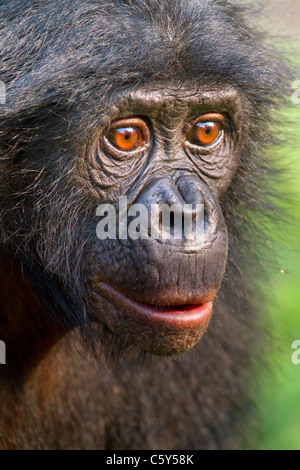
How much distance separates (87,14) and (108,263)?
1229 mm

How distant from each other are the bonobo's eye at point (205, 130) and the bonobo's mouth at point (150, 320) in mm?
879

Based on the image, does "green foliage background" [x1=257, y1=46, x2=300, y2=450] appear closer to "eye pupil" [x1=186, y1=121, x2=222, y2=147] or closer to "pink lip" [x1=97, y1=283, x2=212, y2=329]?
"eye pupil" [x1=186, y1=121, x2=222, y2=147]

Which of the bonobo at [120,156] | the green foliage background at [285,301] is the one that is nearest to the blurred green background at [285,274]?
the green foliage background at [285,301]

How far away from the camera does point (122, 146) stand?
12.0ft

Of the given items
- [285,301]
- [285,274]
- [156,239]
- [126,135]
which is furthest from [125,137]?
[285,301]

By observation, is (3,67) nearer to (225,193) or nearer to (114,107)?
(114,107)

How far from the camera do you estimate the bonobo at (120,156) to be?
3471 millimetres

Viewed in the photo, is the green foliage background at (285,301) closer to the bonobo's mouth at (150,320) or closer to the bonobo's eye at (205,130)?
the bonobo's eye at (205,130)

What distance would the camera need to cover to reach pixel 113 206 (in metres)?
3.62

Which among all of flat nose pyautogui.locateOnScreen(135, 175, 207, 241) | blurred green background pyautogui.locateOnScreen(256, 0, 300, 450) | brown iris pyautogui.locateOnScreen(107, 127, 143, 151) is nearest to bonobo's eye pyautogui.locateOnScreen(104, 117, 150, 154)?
brown iris pyautogui.locateOnScreen(107, 127, 143, 151)

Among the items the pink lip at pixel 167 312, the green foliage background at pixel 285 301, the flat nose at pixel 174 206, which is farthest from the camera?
the green foliage background at pixel 285 301

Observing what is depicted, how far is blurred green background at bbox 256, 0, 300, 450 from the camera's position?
4.66m

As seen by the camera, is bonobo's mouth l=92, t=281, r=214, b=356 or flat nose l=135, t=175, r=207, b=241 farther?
bonobo's mouth l=92, t=281, r=214, b=356

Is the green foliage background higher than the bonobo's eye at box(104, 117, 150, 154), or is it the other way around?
the bonobo's eye at box(104, 117, 150, 154)
